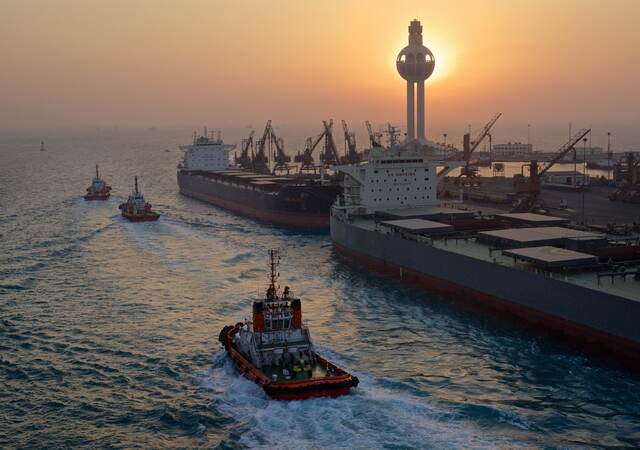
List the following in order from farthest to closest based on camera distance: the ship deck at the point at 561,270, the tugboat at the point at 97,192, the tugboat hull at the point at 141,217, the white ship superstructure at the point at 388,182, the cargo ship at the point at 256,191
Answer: the tugboat at the point at 97,192, the tugboat hull at the point at 141,217, the cargo ship at the point at 256,191, the white ship superstructure at the point at 388,182, the ship deck at the point at 561,270

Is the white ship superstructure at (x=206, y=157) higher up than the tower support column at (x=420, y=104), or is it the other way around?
the tower support column at (x=420, y=104)

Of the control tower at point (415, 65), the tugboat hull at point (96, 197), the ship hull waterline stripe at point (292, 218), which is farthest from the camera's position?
the control tower at point (415, 65)

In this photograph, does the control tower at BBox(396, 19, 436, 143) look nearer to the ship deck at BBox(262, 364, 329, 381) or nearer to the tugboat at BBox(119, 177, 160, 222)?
the tugboat at BBox(119, 177, 160, 222)

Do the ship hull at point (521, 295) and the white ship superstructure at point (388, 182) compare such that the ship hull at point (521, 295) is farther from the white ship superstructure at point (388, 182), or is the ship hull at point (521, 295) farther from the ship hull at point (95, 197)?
the ship hull at point (95, 197)

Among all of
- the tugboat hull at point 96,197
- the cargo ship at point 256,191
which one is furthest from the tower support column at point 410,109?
the tugboat hull at point 96,197

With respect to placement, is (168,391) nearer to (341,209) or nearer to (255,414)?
(255,414)

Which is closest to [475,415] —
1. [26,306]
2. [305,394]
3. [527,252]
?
[305,394]
